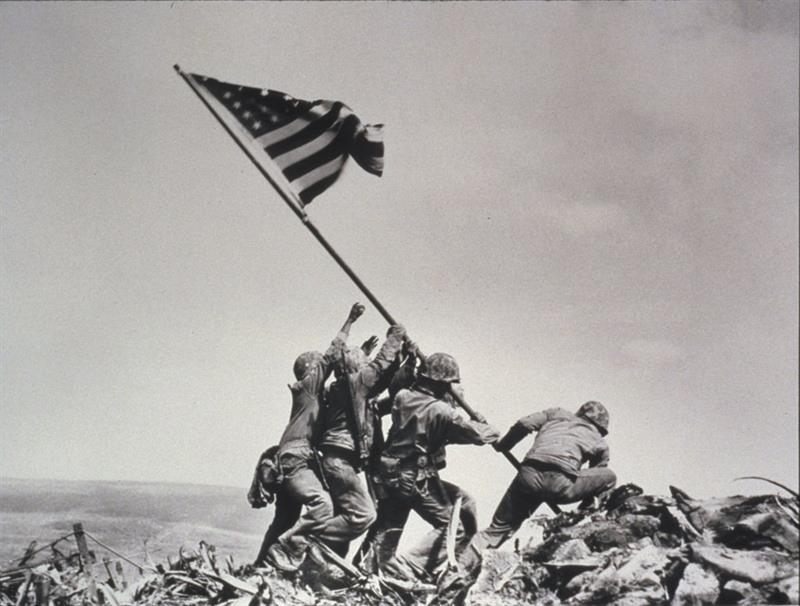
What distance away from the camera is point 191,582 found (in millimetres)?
7035

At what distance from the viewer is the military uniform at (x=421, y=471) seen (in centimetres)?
698

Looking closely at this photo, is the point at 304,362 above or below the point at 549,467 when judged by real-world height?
above

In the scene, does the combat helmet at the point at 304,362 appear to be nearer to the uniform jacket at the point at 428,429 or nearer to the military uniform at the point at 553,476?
the uniform jacket at the point at 428,429

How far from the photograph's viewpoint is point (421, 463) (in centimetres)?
703

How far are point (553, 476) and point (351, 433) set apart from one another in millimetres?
1699

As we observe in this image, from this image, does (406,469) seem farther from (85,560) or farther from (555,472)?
(85,560)

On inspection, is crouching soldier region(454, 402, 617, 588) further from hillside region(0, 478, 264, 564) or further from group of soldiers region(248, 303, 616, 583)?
hillside region(0, 478, 264, 564)

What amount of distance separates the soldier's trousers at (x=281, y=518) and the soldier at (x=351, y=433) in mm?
393

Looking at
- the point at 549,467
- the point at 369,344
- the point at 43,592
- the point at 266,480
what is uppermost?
the point at 369,344

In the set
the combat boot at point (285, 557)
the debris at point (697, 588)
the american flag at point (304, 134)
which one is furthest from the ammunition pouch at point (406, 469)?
the american flag at point (304, 134)

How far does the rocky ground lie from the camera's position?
5.90 meters

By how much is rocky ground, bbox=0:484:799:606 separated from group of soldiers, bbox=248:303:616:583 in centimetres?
20

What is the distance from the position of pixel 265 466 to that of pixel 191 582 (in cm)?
109

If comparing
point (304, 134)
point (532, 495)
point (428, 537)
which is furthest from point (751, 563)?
point (304, 134)
